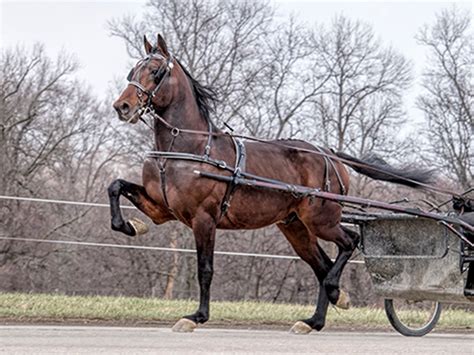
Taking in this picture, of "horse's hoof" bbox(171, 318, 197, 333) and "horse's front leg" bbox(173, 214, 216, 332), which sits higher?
"horse's front leg" bbox(173, 214, 216, 332)

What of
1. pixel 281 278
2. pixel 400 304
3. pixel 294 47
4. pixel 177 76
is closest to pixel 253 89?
pixel 294 47

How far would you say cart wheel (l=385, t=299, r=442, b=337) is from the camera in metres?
9.36

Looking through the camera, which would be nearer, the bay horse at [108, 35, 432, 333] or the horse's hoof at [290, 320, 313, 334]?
the bay horse at [108, 35, 432, 333]

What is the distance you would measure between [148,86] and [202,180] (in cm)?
97

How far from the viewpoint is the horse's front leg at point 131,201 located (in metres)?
7.87

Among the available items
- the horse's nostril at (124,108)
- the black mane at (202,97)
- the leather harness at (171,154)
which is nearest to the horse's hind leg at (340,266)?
the leather harness at (171,154)

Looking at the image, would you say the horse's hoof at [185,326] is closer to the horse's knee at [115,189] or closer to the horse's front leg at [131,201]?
the horse's front leg at [131,201]

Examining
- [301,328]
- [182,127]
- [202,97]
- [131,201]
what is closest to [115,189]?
[131,201]

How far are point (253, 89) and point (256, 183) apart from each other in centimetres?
2826

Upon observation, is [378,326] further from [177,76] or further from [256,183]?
[177,76]

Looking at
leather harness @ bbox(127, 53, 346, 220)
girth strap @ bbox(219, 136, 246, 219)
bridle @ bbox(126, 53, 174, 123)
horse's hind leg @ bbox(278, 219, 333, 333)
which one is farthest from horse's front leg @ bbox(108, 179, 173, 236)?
horse's hind leg @ bbox(278, 219, 333, 333)

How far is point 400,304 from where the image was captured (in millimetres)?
10688

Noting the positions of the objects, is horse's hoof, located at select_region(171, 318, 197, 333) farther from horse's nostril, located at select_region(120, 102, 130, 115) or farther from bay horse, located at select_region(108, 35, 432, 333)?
horse's nostril, located at select_region(120, 102, 130, 115)

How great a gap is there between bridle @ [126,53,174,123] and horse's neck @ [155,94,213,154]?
0.72 ft
